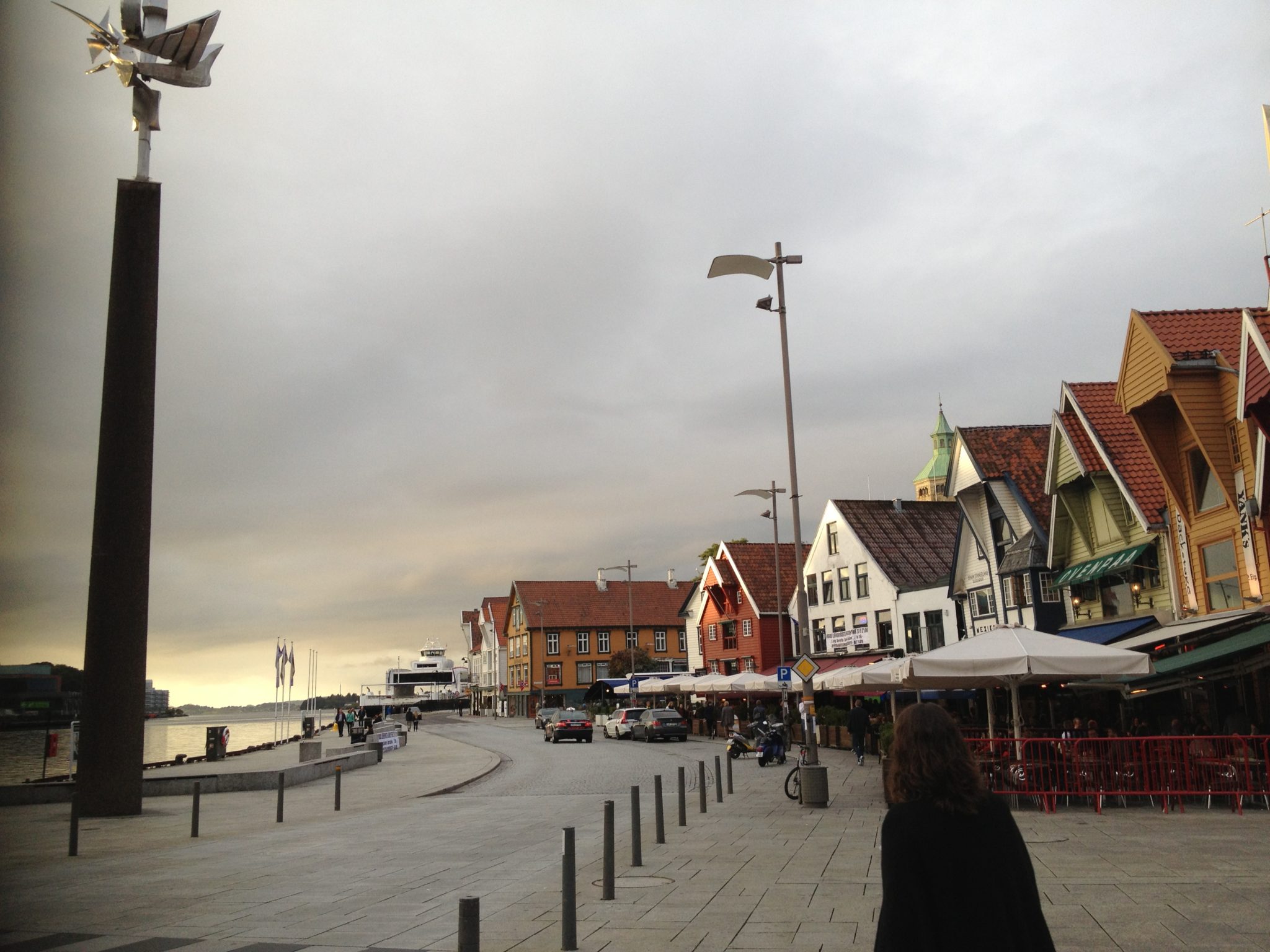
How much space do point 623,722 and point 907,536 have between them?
1674 centimetres

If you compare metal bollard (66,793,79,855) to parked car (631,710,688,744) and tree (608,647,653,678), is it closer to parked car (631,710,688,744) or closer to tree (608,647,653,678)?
parked car (631,710,688,744)

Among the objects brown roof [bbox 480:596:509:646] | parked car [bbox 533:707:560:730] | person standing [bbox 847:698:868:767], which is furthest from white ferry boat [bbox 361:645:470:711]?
person standing [bbox 847:698:868:767]

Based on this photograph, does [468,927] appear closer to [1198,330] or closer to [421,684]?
[1198,330]

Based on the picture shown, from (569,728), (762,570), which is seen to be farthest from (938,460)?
(569,728)

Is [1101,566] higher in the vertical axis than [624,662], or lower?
higher

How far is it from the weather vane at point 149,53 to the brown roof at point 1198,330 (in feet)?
70.2

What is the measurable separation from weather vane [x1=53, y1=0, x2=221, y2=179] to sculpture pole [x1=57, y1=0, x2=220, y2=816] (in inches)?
1.0

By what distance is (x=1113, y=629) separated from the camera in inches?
1006

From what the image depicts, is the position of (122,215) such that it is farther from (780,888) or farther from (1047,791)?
(1047,791)

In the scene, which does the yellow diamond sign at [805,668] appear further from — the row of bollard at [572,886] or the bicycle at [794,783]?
the row of bollard at [572,886]

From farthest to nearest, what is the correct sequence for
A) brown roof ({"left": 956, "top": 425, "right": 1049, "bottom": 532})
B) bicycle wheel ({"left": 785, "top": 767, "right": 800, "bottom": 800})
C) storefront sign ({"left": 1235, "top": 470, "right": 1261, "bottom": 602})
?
brown roof ({"left": 956, "top": 425, "right": 1049, "bottom": 532}) < storefront sign ({"left": 1235, "top": 470, "right": 1261, "bottom": 602}) < bicycle wheel ({"left": 785, "top": 767, "right": 800, "bottom": 800})

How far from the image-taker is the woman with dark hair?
3.39 metres

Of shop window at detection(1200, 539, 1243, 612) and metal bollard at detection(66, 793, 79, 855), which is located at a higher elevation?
shop window at detection(1200, 539, 1243, 612)

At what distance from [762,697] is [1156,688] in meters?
35.3
